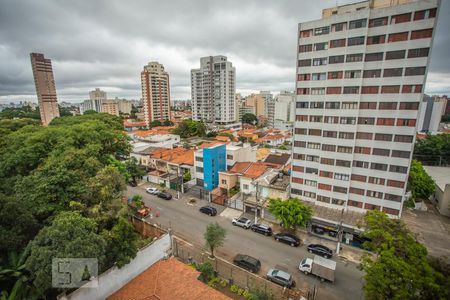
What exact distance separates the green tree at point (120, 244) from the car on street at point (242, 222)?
47.9ft

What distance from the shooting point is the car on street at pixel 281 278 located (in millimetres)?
18422

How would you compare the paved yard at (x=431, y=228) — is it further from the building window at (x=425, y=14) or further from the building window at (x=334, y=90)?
the building window at (x=425, y=14)

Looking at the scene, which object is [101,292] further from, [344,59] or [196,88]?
[196,88]

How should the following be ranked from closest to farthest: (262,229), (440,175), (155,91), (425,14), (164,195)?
(425,14) < (262,229) < (164,195) < (440,175) < (155,91)

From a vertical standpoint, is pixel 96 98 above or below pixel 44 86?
below

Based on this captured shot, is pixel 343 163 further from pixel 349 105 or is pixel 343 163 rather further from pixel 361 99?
pixel 361 99

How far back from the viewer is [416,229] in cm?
2623

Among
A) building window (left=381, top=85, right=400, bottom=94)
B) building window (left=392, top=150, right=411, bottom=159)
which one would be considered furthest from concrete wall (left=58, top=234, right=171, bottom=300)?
building window (left=381, top=85, right=400, bottom=94)

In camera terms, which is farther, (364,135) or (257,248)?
(364,135)

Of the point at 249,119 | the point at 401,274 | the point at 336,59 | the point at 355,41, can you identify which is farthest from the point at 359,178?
the point at 249,119

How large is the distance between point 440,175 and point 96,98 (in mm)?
205905

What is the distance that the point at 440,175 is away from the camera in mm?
41312

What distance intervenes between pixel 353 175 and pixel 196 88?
3844 inches

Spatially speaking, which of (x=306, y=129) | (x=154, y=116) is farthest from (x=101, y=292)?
(x=154, y=116)
